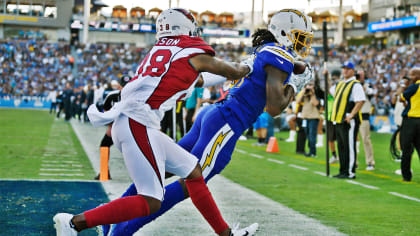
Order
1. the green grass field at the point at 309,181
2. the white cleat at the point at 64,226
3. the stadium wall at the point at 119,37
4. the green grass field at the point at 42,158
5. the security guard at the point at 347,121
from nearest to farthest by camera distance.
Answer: the white cleat at the point at 64,226
the green grass field at the point at 309,181
the green grass field at the point at 42,158
the security guard at the point at 347,121
the stadium wall at the point at 119,37

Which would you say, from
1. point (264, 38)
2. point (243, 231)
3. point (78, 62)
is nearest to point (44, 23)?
point (78, 62)

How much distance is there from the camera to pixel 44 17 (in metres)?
62.8

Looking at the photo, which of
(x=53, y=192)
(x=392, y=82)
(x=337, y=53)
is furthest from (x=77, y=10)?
(x=53, y=192)

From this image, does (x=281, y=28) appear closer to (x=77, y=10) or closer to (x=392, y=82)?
(x=392, y=82)

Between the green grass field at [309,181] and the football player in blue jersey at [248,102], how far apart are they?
5.27 ft

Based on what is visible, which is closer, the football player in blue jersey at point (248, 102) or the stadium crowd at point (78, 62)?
the football player in blue jersey at point (248, 102)

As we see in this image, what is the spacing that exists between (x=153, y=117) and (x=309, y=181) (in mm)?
5535

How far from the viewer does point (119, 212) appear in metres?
3.62

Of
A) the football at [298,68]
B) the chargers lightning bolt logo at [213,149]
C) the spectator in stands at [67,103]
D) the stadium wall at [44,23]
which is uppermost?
the stadium wall at [44,23]

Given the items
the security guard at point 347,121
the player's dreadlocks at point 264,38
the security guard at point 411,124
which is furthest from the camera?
the security guard at point 347,121

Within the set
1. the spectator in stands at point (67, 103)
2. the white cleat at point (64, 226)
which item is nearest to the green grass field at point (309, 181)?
the white cleat at point (64, 226)

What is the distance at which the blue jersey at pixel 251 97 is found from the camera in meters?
4.22

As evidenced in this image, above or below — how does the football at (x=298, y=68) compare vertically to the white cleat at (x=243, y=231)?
above

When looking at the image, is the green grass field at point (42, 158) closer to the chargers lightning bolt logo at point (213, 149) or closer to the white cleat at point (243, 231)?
the chargers lightning bolt logo at point (213, 149)
